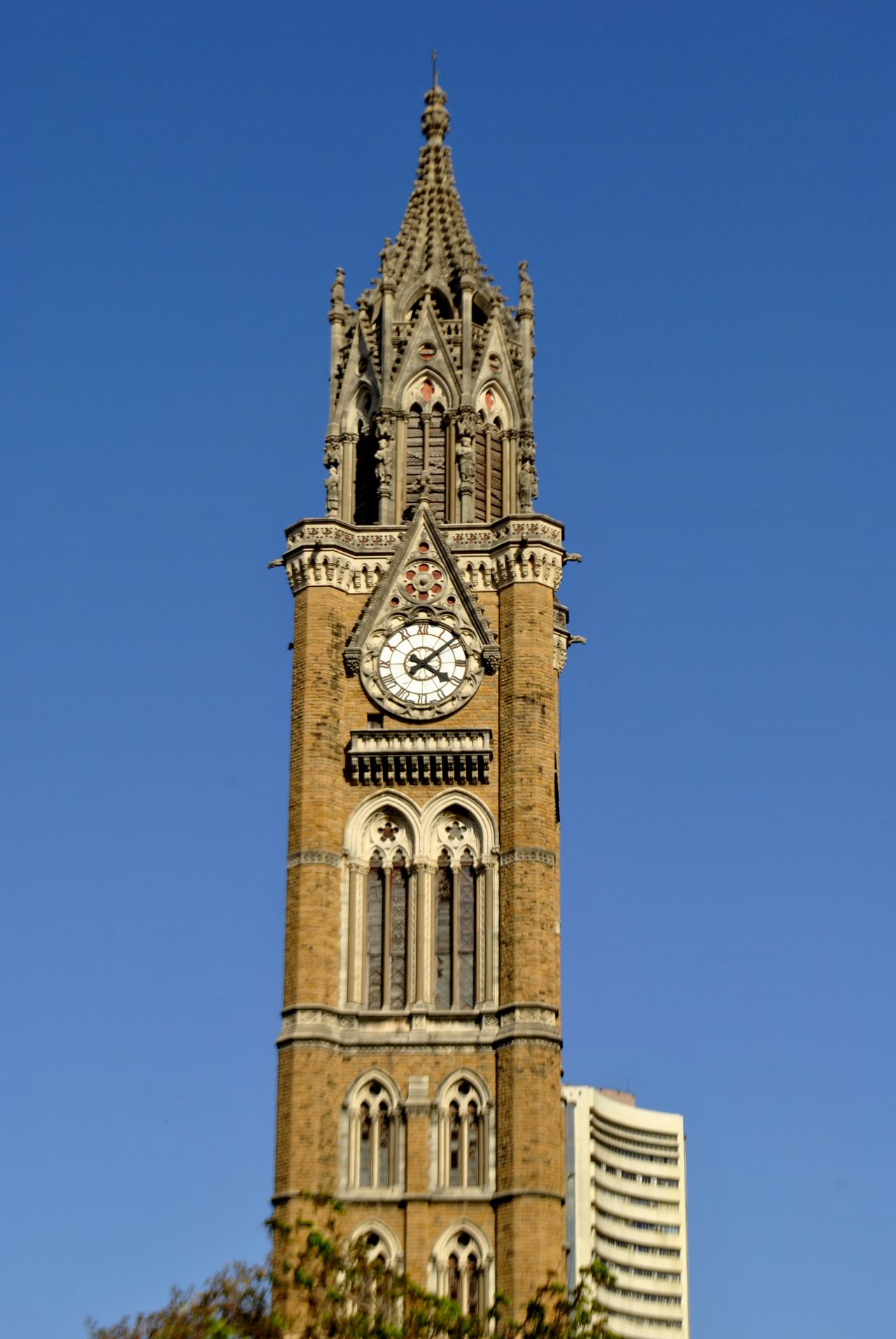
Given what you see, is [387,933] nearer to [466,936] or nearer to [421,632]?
[466,936]

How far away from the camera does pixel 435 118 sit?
74.6m

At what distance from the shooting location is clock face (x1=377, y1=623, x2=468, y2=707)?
62812mm

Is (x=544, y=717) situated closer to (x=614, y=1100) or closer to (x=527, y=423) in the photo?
(x=527, y=423)

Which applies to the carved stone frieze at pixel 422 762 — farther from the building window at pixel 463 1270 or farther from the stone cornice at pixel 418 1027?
the building window at pixel 463 1270

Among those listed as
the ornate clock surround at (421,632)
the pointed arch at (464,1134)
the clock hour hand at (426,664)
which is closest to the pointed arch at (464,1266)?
the pointed arch at (464,1134)

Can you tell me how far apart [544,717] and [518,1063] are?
8.73 metres

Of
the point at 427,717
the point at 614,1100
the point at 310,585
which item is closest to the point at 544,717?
the point at 427,717

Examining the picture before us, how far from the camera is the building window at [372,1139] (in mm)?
58156

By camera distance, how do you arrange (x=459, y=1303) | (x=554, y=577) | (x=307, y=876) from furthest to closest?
(x=554, y=577), (x=307, y=876), (x=459, y=1303)

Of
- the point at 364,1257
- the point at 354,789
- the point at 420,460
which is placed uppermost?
the point at 420,460

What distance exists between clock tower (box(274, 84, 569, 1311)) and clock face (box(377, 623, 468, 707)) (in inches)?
2.0

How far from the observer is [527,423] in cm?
6819

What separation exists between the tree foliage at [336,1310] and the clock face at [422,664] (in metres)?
16.1

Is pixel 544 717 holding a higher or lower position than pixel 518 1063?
higher
